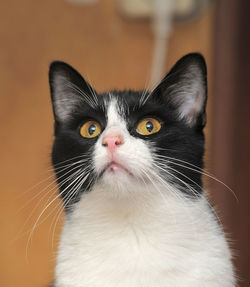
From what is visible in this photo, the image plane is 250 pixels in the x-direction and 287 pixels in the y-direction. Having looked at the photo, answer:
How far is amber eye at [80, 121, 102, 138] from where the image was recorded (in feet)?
3.16

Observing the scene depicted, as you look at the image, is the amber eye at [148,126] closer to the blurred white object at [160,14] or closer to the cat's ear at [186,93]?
the cat's ear at [186,93]

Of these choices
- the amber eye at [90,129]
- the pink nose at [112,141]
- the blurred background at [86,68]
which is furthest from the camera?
the blurred background at [86,68]

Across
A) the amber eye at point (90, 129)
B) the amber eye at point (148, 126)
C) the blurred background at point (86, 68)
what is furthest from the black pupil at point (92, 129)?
the blurred background at point (86, 68)

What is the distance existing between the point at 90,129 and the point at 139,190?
7.1 inches

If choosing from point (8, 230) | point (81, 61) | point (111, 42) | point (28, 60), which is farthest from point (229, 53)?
point (8, 230)

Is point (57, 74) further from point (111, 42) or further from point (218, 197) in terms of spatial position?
point (218, 197)

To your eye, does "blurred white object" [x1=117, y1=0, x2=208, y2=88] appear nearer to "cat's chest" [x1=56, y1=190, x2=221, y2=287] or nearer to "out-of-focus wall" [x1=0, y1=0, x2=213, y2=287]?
"out-of-focus wall" [x1=0, y1=0, x2=213, y2=287]

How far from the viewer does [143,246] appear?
0.93 m

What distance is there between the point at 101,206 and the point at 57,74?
335 mm

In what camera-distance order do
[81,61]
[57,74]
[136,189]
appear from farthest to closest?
[81,61] < [57,74] < [136,189]

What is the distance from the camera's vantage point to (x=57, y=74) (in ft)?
3.40

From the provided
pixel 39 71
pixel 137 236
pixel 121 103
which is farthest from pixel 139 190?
pixel 39 71

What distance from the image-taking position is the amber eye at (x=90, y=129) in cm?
96

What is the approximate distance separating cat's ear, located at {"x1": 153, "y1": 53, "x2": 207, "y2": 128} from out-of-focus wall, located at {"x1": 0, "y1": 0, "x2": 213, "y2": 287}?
64 centimetres
